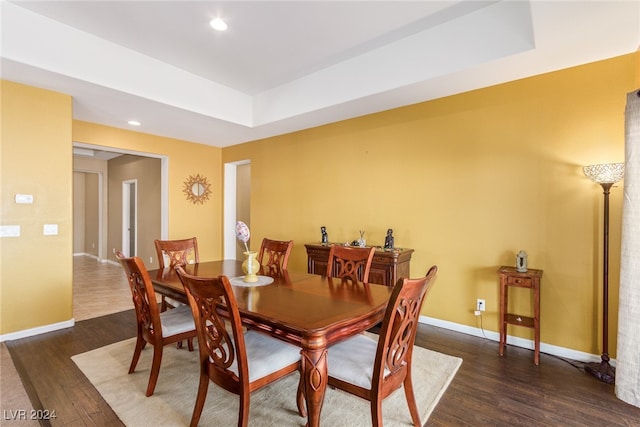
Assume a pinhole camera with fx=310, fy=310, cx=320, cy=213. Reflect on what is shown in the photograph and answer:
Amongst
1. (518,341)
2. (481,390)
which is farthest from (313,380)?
(518,341)

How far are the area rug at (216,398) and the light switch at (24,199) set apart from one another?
5.38 feet

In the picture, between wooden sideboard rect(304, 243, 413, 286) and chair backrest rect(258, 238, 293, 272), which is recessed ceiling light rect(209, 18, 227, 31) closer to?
chair backrest rect(258, 238, 293, 272)

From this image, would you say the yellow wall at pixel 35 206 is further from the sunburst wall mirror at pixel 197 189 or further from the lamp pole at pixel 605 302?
the lamp pole at pixel 605 302

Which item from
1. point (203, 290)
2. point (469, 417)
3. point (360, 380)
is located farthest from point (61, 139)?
point (469, 417)

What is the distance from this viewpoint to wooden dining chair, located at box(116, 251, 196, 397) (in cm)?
→ 203

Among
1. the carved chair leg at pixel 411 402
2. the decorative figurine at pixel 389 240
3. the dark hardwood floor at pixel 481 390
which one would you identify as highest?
the decorative figurine at pixel 389 240

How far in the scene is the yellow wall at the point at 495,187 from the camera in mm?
2590

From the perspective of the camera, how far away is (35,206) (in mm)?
3131

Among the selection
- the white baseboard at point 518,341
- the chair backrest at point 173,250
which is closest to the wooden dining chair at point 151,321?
the chair backrest at point 173,250

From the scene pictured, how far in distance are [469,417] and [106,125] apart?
5.45 meters

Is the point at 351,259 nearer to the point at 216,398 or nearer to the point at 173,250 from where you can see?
the point at 216,398

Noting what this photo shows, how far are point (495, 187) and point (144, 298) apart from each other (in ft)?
10.4

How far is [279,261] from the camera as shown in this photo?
2980 millimetres

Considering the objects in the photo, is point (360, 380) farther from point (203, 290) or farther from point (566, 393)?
point (566, 393)
